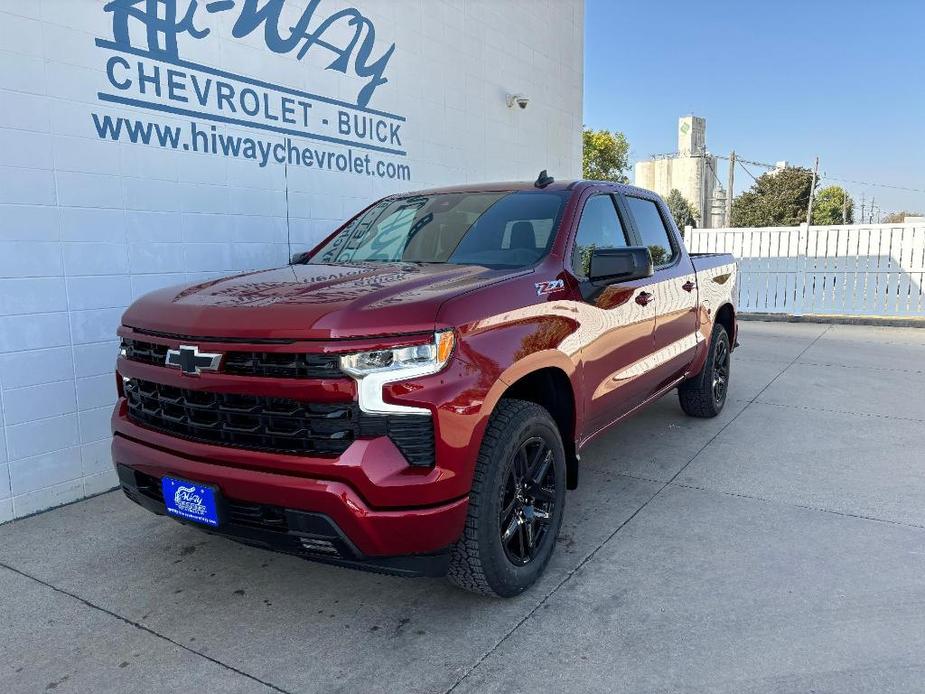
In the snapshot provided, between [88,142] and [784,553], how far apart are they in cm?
461

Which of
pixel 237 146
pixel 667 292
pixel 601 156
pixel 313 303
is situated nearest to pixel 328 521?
pixel 313 303

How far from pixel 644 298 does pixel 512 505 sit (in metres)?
1.72

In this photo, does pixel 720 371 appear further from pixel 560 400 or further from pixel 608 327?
pixel 560 400

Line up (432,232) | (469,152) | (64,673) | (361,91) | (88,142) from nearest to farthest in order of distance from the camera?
(64,673)
(432,232)
(88,142)
(361,91)
(469,152)

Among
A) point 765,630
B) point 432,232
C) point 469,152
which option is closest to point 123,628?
point 432,232

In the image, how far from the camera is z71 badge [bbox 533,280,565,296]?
305 cm

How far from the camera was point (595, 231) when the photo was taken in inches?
149

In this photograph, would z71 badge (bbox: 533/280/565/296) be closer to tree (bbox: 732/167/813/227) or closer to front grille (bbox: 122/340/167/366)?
front grille (bbox: 122/340/167/366)

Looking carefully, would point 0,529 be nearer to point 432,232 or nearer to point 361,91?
point 432,232

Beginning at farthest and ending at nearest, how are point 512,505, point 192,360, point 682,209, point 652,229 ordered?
1. point 682,209
2. point 652,229
3. point 512,505
4. point 192,360

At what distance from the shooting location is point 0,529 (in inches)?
155

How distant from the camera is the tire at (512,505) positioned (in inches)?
104

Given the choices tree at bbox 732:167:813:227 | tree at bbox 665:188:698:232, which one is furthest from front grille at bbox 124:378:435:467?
tree at bbox 665:188:698:232

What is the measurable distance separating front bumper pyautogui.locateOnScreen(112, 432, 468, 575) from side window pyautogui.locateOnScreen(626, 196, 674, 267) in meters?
2.62
